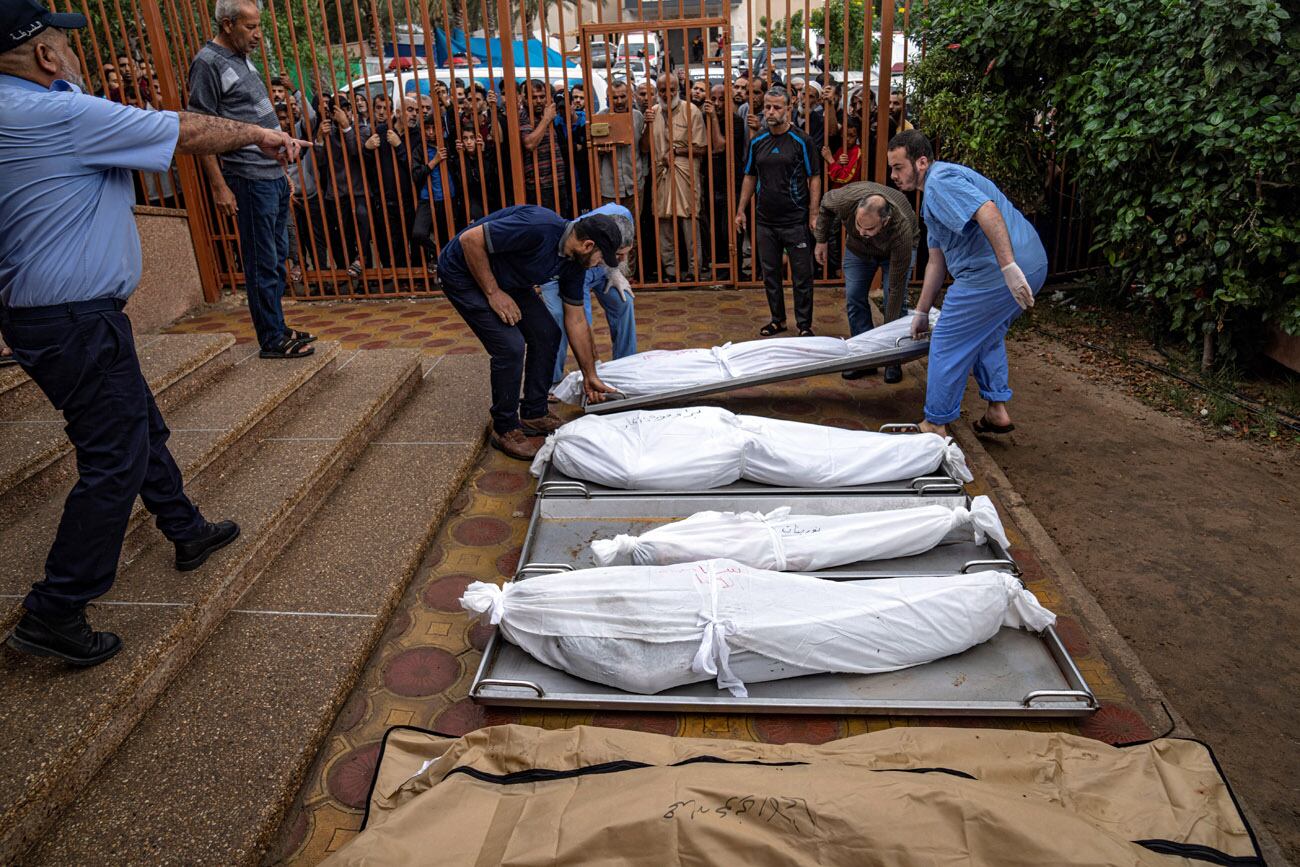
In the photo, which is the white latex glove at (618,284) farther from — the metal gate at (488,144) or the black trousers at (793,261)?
the metal gate at (488,144)

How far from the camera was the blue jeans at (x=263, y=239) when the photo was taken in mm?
4492

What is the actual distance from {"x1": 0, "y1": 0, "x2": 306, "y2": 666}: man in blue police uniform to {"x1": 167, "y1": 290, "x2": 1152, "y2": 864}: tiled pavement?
789mm

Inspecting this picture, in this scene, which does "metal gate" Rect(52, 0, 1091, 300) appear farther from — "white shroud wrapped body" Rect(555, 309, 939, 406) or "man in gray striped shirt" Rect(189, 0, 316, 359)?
"man in gray striped shirt" Rect(189, 0, 316, 359)

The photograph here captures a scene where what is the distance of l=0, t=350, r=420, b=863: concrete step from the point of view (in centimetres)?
217

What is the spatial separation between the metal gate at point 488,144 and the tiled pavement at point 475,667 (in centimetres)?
243

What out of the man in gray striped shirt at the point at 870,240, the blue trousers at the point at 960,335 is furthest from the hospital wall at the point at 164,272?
the blue trousers at the point at 960,335

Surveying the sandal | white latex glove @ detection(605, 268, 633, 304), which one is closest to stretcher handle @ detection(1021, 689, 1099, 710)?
white latex glove @ detection(605, 268, 633, 304)

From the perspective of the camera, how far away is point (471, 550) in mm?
3605

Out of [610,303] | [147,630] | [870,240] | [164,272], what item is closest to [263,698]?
[147,630]

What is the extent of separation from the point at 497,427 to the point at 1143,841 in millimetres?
3339

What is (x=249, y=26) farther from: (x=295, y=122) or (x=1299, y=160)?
(x=1299, y=160)

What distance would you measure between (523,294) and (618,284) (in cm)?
72

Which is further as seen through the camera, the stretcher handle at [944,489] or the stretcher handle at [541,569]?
the stretcher handle at [944,489]

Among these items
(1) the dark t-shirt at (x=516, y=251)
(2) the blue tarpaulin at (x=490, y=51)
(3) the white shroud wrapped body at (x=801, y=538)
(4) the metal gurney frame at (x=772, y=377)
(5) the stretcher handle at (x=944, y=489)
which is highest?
A: (2) the blue tarpaulin at (x=490, y=51)
